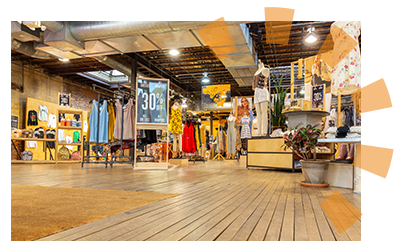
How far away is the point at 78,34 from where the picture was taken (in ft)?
19.3

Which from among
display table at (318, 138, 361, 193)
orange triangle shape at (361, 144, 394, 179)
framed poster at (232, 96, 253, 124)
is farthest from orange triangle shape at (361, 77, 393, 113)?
framed poster at (232, 96, 253, 124)

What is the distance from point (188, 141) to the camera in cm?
1011

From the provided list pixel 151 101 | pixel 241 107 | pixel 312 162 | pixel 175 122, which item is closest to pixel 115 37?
pixel 151 101

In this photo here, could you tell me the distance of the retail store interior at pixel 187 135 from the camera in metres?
1.49

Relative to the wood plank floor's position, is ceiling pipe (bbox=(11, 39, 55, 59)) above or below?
above

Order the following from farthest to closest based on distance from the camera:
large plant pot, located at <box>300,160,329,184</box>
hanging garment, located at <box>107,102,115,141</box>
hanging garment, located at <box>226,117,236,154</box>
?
hanging garment, located at <box>226,117,236,154</box> → hanging garment, located at <box>107,102,115,141</box> → large plant pot, located at <box>300,160,329,184</box>

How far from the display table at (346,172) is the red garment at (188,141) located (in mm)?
7223

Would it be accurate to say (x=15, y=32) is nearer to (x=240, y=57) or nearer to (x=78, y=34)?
(x=78, y=34)

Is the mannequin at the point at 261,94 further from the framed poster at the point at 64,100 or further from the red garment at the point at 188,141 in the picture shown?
the framed poster at the point at 64,100

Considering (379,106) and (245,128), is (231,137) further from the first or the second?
(379,106)

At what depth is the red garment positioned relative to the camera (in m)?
10.1

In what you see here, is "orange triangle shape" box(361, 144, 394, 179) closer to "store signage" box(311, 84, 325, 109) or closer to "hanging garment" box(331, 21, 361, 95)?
"hanging garment" box(331, 21, 361, 95)

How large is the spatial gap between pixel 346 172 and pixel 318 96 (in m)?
4.15

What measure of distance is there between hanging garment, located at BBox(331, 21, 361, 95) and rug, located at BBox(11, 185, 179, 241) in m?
2.36
